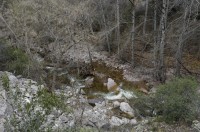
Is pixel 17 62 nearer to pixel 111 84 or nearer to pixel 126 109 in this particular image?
→ pixel 111 84

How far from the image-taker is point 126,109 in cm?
1173

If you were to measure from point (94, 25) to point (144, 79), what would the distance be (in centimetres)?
644

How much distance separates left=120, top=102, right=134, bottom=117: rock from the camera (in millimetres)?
11428

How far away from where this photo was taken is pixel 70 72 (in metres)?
16.8

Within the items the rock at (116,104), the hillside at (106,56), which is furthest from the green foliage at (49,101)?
the rock at (116,104)

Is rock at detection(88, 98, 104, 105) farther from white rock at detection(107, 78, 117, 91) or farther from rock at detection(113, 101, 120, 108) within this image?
white rock at detection(107, 78, 117, 91)

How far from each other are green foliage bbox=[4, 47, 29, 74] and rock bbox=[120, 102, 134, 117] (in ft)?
15.7

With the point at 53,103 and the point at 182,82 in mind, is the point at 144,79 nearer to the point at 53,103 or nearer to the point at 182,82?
the point at 182,82

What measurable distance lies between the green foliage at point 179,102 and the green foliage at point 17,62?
6.91 meters

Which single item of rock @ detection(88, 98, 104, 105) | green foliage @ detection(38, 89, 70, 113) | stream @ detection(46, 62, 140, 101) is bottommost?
stream @ detection(46, 62, 140, 101)

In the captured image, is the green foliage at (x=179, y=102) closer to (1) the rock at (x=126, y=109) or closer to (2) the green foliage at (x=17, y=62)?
(1) the rock at (x=126, y=109)

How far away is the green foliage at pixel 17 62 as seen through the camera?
1471cm

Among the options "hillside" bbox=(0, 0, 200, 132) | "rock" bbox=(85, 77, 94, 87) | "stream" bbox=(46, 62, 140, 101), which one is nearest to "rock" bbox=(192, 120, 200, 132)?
"hillside" bbox=(0, 0, 200, 132)

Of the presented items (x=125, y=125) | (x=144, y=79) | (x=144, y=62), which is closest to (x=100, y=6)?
(x=144, y=62)
